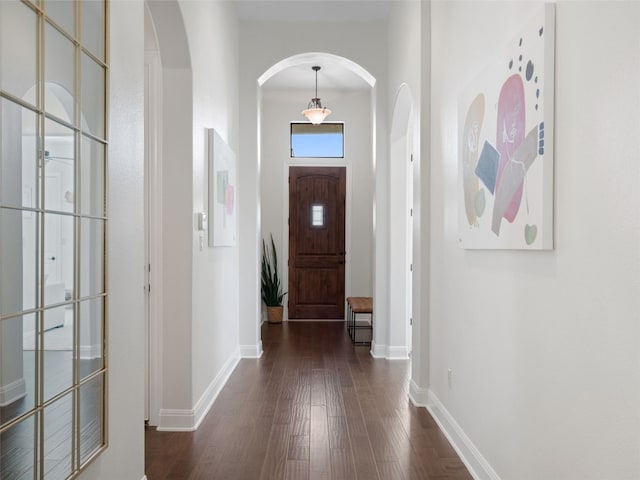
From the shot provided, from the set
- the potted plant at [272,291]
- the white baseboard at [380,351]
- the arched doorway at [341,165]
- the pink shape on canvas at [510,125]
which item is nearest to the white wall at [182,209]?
the pink shape on canvas at [510,125]

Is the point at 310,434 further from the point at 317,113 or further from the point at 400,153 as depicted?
the point at 317,113

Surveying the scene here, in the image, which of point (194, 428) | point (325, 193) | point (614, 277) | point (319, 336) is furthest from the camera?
point (325, 193)

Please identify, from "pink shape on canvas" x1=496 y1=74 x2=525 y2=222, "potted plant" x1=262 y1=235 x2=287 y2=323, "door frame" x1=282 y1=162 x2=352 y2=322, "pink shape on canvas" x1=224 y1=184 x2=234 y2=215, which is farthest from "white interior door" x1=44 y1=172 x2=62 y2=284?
"door frame" x1=282 y1=162 x2=352 y2=322

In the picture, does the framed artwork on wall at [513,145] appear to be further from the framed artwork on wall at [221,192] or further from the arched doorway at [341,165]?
the arched doorway at [341,165]

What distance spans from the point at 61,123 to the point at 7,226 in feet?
1.34

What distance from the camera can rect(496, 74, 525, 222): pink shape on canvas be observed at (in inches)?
82.3

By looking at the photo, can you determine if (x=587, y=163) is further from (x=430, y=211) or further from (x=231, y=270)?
(x=231, y=270)

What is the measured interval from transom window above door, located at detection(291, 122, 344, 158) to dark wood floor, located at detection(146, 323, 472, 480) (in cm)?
397

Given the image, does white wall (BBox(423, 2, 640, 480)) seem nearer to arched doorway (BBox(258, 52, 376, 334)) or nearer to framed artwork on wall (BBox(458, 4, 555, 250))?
framed artwork on wall (BBox(458, 4, 555, 250))

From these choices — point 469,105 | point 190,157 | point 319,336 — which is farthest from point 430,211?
point 319,336

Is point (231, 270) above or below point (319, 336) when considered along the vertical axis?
above

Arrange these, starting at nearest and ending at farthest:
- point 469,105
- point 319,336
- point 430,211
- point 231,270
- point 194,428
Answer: point 469,105 < point 194,428 < point 430,211 < point 231,270 < point 319,336

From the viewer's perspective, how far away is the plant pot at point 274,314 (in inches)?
311

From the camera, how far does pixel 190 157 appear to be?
339cm
